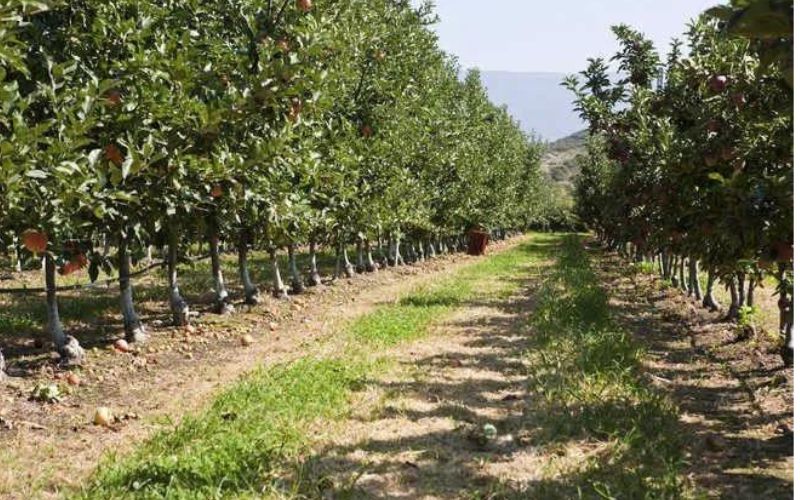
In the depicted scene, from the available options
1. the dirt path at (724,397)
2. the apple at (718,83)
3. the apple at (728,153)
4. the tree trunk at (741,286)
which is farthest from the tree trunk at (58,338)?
the tree trunk at (741,286)

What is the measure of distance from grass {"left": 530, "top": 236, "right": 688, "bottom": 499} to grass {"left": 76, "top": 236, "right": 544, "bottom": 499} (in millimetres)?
1976

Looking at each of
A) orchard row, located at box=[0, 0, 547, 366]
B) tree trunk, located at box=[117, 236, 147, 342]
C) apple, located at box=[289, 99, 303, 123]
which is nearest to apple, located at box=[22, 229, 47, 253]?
orchard row, located at box=[0, 0, 547, 366]

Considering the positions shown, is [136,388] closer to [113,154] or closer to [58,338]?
[58,338]

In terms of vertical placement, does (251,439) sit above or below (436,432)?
above

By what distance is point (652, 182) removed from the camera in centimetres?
1173

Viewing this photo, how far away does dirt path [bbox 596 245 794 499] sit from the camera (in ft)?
19.0

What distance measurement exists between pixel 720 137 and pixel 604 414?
3.23 metres

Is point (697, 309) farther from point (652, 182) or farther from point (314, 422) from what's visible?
point (314, 422)

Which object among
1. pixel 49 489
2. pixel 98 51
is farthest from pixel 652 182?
pixel 49 489

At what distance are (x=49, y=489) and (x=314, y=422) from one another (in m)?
2.29

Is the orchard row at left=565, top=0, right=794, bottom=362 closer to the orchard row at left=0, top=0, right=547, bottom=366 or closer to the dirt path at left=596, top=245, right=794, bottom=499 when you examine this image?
the dirt path at left=596, top=245, right=794, bottom=499

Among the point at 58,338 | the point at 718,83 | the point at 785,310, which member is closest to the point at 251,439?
the point at 58,338

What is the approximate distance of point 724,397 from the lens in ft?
26.9

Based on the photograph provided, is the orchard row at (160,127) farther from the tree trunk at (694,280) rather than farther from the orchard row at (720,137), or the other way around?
the tree trunk at (694,280)
